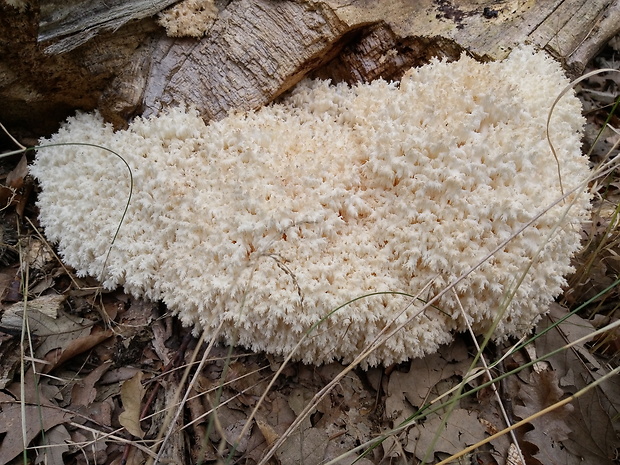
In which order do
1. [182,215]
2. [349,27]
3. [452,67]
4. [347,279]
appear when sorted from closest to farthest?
[347,279] → [182,215] → [452,67] → [349,27]

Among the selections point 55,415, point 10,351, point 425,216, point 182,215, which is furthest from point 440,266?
point 10,351

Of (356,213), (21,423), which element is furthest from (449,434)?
(21,423)

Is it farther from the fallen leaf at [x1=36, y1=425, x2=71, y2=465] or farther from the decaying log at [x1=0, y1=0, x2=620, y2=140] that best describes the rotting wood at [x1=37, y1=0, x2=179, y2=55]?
the fallen leaf at [x1=36, y1=425, x2=71, y2=465]

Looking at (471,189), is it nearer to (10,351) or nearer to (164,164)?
(164,164)

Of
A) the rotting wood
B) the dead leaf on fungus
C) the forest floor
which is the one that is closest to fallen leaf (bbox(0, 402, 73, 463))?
the forest floor

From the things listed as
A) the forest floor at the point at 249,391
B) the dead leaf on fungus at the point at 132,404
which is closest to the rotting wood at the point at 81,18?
the forest floor at the point at 249,391

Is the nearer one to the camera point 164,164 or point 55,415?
point 55,415

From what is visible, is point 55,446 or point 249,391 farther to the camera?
point 249,391

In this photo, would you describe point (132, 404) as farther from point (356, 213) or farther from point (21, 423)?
point (356, 213)
